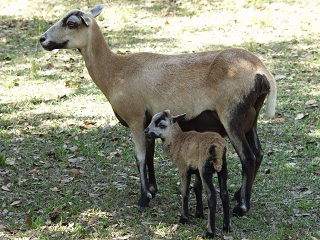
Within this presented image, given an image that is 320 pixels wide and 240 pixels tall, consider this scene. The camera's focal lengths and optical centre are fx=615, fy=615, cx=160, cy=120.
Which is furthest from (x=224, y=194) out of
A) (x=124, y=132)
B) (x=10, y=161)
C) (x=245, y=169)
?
(x=124, y=132)

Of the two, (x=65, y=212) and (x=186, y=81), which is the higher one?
(x=186, y=81)

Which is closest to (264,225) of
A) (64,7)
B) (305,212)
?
(305,212)

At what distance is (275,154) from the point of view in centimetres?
817

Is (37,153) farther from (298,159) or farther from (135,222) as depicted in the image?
(298,159)

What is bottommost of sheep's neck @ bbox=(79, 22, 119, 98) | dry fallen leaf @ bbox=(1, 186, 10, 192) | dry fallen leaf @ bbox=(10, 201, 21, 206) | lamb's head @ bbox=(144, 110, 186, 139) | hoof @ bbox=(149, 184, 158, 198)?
hoof @ bbox=(149, 184, 158, 198)

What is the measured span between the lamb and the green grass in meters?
0.52

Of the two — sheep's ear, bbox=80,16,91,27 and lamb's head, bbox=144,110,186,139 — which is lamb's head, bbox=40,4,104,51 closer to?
sheep's ear, bbox=80,16,91,27

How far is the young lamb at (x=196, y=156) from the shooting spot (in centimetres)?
580

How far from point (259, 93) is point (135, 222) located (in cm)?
185

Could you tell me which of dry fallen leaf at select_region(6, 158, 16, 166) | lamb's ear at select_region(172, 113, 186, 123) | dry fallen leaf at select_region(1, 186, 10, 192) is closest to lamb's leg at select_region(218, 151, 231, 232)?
lamb's ear at select_region(172, 113, 186, 123)

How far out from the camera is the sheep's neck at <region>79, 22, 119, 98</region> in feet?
22.9

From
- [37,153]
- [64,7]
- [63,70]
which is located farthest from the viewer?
[64,7]

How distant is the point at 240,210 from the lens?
6.56 m

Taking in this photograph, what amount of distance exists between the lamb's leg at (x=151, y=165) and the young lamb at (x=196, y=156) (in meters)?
0.57
